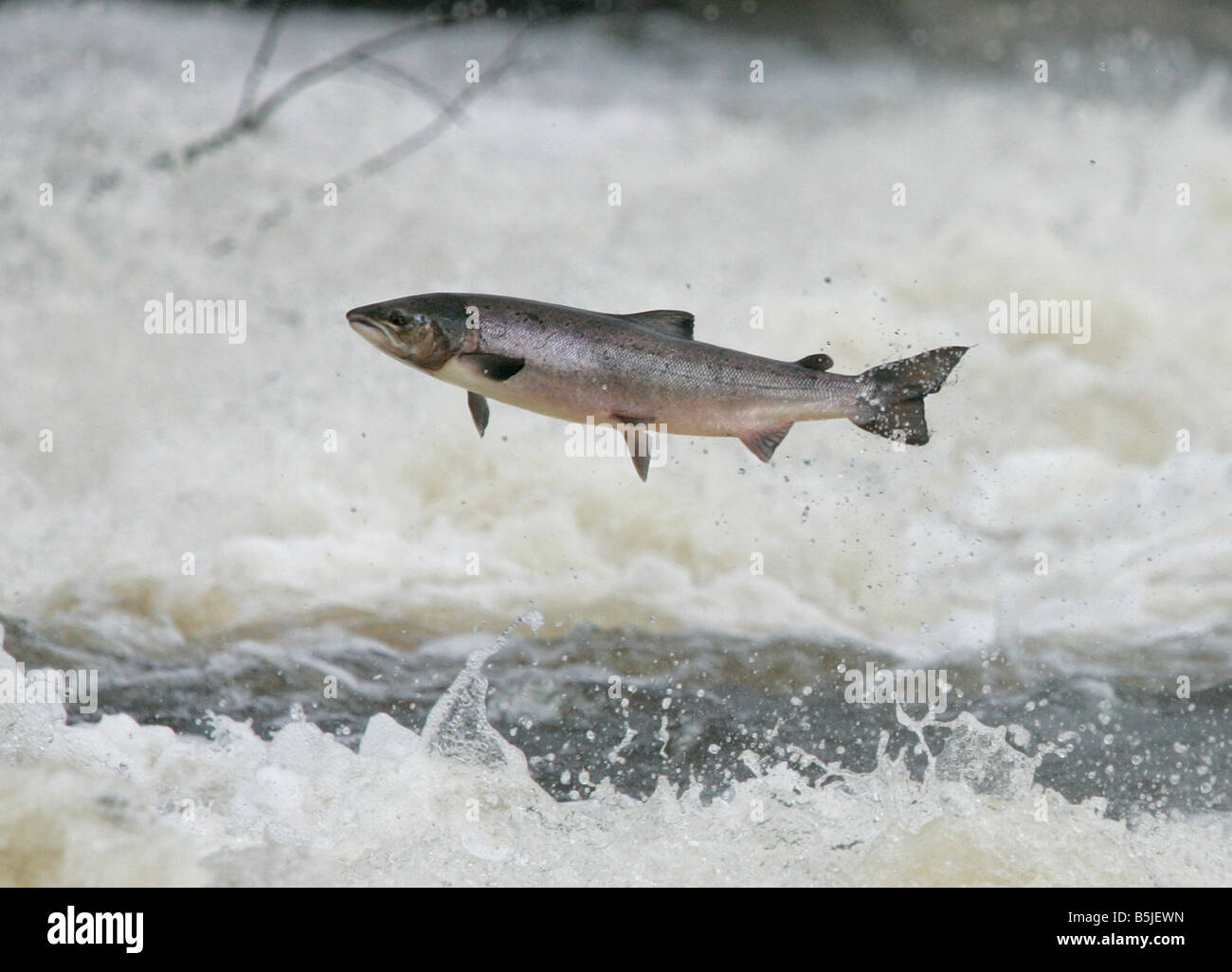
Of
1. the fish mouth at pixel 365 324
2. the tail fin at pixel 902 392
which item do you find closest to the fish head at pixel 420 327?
the fish mouth at pixel 365 324

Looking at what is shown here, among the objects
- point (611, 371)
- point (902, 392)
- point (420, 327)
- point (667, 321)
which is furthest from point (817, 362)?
point (420, 327)

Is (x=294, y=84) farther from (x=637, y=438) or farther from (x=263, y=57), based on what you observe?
(x=637, y=438)

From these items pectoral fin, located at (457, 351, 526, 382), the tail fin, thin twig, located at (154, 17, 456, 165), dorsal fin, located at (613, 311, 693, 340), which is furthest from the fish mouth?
thin twig, located at (154, 17, 456, 165)

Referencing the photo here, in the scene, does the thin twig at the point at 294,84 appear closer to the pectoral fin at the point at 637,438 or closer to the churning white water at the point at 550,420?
the churning white water at the point at 550,420

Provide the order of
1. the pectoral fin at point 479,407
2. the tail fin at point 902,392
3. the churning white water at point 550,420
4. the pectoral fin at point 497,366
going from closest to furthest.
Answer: the pectoral fin at point 497,366
the tail fin at point 902,392
the pectoral fin at point 479,407
the churning white water at point 550,420

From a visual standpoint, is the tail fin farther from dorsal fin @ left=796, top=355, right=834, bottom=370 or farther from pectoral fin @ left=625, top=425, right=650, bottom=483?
pectoral fin @ left=625, top=425, right=650, bottom=483

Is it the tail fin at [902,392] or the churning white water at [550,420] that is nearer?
the tail fin at [902,392]
